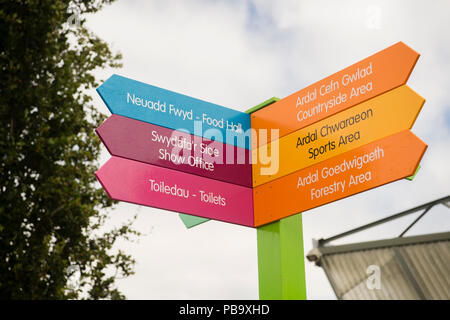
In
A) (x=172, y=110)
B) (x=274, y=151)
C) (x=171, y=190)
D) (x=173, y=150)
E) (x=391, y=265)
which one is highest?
(x=391, y=265)

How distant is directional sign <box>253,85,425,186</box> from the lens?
3.36 meters

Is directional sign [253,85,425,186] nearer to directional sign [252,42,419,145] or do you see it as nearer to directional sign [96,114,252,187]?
directional sign [252,42,419,145]

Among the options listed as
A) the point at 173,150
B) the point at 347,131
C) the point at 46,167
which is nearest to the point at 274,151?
the point at 347,131

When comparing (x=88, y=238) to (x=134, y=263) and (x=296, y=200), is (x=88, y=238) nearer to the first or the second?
(x=134, y=263)

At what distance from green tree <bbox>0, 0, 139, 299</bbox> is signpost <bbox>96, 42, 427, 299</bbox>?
158 inches

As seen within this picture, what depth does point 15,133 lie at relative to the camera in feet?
25.4

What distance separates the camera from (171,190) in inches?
140

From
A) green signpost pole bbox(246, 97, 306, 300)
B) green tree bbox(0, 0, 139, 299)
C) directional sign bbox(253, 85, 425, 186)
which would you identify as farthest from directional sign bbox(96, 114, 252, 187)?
green tree bbox(0, 0, 139, 299)

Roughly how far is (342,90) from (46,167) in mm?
5127

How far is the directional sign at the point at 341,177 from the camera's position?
3.25m

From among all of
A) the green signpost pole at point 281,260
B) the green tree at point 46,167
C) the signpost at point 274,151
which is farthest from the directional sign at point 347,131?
the green tree at point 46,167

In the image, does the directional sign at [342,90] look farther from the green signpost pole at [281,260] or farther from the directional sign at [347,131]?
the green signpost pole at [281,260]

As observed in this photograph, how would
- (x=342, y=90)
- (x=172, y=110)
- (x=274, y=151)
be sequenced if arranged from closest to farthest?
(x=342, y=90) < (x=172, y=110) < (x=274, y=151)

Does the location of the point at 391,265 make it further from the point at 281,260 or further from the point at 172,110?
the point at 172,110
